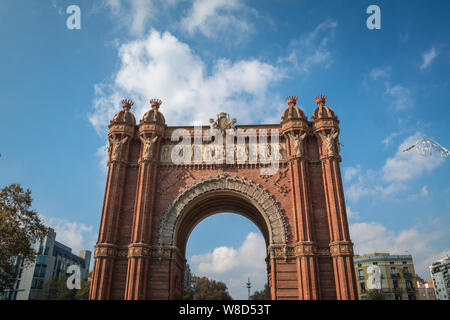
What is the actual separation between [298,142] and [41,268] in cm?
5422

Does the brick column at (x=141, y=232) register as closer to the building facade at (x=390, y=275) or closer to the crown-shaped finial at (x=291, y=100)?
the crown-shaped finial at (x=291, y=100)

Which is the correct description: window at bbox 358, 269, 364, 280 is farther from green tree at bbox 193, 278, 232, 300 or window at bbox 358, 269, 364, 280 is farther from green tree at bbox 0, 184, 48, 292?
green tree at bbox 0, 184, 48, 292

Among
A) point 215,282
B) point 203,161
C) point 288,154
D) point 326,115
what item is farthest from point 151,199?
point 215,282

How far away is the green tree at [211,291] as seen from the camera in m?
67.2

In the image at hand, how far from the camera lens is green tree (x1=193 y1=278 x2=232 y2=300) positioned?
67.2 metres

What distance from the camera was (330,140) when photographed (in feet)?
74.7

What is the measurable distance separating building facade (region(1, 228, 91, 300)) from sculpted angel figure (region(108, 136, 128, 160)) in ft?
116

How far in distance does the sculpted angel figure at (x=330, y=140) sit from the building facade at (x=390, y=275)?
45.4 m

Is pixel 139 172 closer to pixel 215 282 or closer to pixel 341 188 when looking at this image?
pixel 341 188

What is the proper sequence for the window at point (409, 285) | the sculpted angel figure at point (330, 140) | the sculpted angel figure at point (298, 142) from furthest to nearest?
the window at point (409, 285), the sculpted angel figure at point (298, 142), the sculpted angel figure at point (330, 140)

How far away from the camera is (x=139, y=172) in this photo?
23031 millimetres

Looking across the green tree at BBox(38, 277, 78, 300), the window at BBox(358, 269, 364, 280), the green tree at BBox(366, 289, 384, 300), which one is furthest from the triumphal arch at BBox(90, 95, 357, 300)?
the window at BBox(358, 269, 364, 280)
